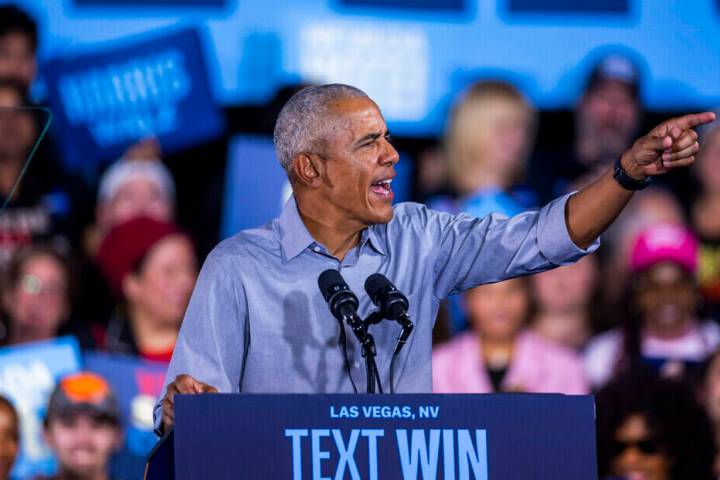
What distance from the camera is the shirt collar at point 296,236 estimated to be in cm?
258

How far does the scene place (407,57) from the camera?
5621 mm

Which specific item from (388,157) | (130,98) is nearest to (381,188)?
(388,157)

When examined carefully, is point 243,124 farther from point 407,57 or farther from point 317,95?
point 317,95

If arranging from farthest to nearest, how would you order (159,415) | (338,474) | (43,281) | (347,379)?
1. (43,281)
2. (347,379)
3. (159,415)
4. (338,474)

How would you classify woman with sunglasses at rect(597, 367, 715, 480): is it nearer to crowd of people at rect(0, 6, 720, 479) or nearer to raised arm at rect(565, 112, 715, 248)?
crowd of people at rect(0, 6, 720, 479)

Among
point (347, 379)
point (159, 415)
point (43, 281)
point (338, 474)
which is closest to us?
point (338, 474)

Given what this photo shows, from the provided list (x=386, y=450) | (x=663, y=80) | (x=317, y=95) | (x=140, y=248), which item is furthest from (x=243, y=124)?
(x=386, y=450)

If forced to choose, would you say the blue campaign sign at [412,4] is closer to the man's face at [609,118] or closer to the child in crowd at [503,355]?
the man's face at [609,118]

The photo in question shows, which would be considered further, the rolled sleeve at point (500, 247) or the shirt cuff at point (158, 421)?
the rolled sleeve at point (500, 247)

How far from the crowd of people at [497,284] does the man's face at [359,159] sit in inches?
115

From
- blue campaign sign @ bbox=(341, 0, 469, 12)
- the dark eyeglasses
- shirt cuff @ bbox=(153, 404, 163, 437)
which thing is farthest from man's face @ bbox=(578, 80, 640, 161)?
shirt cuff @ bbox=(153, 404, 163, 437)

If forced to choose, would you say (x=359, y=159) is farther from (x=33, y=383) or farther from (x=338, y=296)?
(x=33, y=383)

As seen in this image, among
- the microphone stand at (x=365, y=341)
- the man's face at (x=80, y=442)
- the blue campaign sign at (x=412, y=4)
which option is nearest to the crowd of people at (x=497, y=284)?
the man's face at (x=80, y=442)

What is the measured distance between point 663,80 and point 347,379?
3.76 meters
